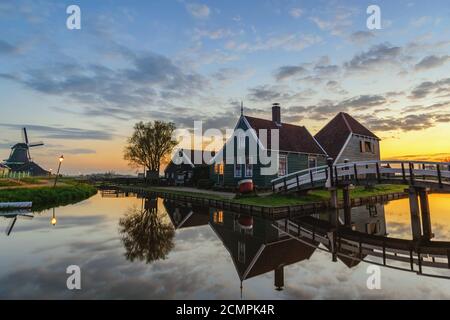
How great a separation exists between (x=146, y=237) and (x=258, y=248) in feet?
15.6

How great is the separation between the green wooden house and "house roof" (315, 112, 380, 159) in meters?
1.23

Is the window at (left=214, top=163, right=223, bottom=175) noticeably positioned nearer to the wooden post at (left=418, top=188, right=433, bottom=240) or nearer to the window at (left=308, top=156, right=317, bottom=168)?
the window at (left=308, top=156, right=317, bottom=168)

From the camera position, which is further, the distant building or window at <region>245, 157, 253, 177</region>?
the distant building

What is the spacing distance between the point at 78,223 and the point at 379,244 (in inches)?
580

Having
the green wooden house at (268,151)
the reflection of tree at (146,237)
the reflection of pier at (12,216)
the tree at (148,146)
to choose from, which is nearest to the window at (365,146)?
the green wooden house at (268,151)

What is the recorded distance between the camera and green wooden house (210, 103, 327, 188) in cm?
2595

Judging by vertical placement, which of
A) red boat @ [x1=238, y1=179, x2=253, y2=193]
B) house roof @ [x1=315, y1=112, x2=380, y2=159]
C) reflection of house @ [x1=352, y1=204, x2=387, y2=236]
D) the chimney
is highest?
the chimney

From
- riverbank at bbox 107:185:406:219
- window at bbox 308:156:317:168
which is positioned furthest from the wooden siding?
riverbank at bbox 107:185:406:219

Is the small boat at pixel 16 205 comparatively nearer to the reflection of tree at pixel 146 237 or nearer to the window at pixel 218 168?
the reflection of tree at pixel 146 237

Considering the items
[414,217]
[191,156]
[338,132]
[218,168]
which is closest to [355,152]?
[338,132]

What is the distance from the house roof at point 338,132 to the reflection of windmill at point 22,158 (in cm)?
6150

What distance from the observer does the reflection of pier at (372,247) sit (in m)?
9.03

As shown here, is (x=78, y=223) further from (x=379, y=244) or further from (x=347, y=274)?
(x=379, y=244)
